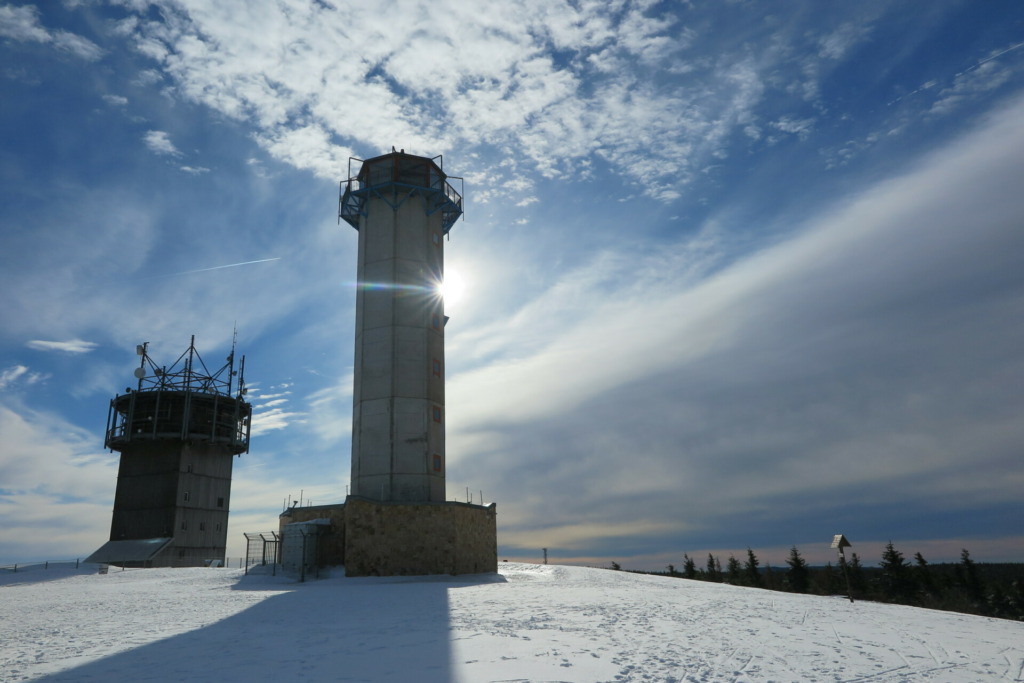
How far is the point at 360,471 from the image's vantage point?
36438 millimetres

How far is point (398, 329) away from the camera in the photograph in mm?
37938

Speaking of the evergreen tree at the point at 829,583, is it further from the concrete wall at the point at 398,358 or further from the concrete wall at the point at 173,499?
the concrete wall at the point at 173,499

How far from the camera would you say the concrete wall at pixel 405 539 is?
31938 millimetres

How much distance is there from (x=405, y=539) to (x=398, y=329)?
1227cm

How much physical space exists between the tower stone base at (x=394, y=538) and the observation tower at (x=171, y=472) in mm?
27050

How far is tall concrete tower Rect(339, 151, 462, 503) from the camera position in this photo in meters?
36.2

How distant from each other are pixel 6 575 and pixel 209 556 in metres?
21.9

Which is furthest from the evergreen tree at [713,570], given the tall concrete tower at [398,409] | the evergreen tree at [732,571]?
the tall concrete tower at [398,409]

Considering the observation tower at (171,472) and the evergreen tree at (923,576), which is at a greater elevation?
the observation tower at (171,472)

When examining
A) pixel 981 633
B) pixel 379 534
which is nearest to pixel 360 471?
pixel 379 534

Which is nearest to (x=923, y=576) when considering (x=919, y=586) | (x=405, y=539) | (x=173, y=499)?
(x=919, y=586)

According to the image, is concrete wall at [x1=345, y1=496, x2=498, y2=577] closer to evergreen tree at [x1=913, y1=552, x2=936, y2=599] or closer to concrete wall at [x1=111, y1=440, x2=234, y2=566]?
concrete wall at [x1=111, y1=440, x2=234, y2=566]

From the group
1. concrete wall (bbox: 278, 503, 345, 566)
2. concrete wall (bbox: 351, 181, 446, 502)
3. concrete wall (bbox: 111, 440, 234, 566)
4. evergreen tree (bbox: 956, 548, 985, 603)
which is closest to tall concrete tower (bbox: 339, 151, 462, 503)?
concrete wall (bbox: 351, 181, 446, 502)

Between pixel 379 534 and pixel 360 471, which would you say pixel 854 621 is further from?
pixel 360 471
